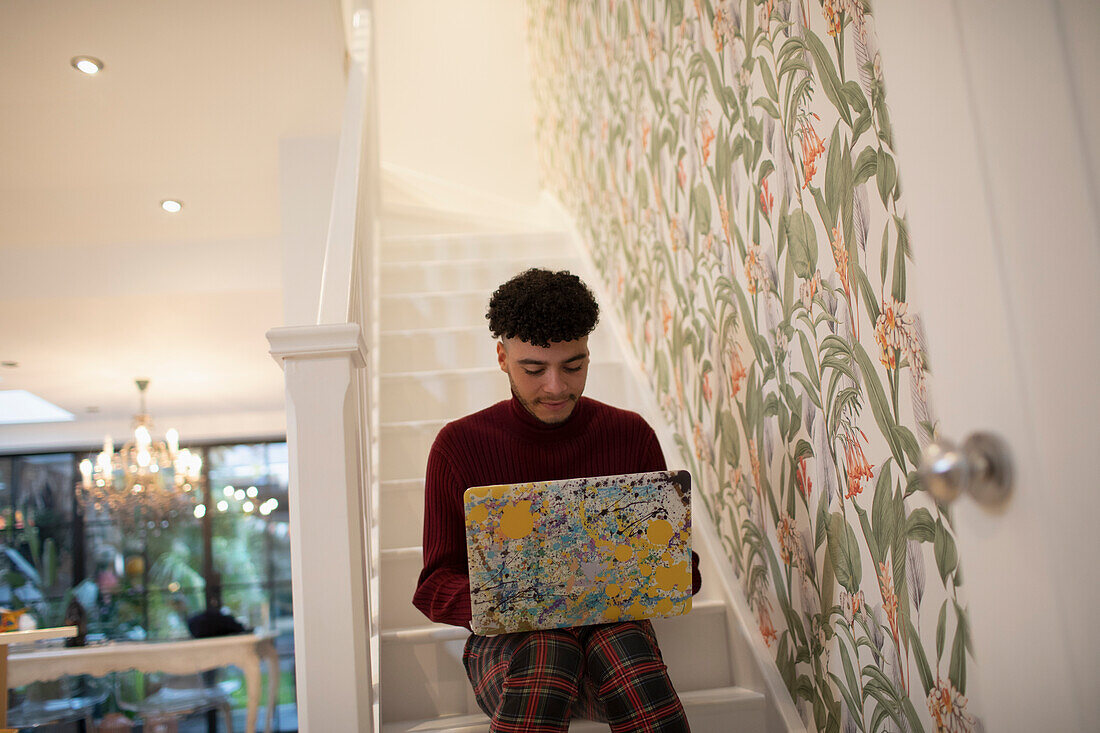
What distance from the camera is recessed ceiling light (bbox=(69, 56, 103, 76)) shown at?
2.58m

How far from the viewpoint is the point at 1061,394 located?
571mm

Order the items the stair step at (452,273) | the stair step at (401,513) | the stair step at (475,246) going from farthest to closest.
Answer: the stair step at (475,246) < the stair step at (452,273) < the stair step at (401,513)

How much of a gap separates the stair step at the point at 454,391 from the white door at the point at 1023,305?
1.74m

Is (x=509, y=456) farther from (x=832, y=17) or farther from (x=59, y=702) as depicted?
(x=59, y=702)

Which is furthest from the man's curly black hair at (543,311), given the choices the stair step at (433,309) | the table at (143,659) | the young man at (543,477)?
the table at (143,659)

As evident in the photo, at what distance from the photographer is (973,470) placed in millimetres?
633

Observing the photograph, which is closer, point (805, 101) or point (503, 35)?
point (805, 101)

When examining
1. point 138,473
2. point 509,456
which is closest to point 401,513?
point 509,456

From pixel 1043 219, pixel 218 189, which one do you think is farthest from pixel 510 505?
pixel 218 189

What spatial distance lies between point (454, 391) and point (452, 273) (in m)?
0.75

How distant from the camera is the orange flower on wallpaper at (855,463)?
1.16 m

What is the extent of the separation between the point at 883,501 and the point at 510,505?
0.50 metres

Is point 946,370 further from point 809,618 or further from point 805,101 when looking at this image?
point 809,618

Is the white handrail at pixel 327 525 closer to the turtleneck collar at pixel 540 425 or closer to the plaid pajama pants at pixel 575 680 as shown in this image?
the plaid pajama pants at pixel 575 680
